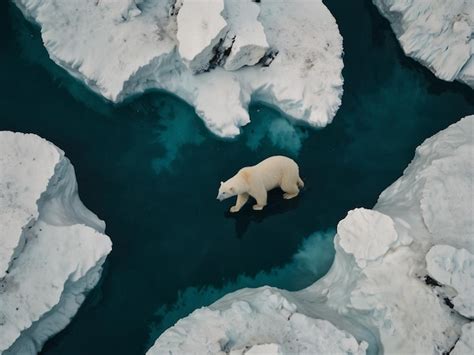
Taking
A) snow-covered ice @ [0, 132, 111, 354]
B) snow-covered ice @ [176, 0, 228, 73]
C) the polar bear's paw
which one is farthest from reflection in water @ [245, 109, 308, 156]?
snow-covered ice @ [0, 132, 111, 354]

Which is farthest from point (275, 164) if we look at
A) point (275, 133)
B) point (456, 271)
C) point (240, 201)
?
point (456, 271)

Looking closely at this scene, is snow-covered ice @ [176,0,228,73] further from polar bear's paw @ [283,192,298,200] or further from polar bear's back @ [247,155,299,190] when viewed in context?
polar bear's paw @ [283,192,298,200]

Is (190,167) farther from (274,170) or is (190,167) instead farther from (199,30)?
(199,30)

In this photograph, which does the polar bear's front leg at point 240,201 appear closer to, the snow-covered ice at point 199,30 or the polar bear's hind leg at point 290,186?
the polar bear's hind leg at point 290,186

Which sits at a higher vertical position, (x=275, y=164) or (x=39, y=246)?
(x=275, y=164)

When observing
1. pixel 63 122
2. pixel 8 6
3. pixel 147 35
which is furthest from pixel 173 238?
pixel 8 6

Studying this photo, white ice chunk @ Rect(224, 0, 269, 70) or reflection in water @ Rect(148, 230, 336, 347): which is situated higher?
white ice chunk @ Rect(224, 0, 269, 70)

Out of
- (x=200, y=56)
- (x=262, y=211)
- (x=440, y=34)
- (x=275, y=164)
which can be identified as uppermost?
(x=440, y=34)
